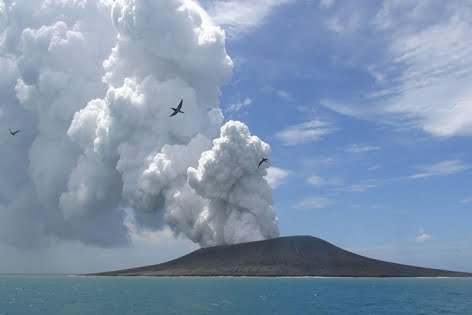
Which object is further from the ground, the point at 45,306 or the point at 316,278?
the point at 316,278

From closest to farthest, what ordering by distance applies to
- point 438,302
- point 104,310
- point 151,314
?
point 151,314
point 104,310
point 438,302

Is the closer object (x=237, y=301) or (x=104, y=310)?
(x=104, y=310)

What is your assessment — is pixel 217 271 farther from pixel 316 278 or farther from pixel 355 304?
pixel 355 304

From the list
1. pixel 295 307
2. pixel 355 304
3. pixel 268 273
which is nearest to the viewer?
pixel 295 307

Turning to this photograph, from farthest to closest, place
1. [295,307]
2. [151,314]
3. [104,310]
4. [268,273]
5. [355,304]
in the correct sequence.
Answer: [268,273], [355,304], [295,307], [104,310], [151,314]

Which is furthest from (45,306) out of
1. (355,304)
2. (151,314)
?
(355,304)

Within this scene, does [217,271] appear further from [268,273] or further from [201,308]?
[201,308]

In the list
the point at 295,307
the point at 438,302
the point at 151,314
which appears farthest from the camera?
the point at 438,302

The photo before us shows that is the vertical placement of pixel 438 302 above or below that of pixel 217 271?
below

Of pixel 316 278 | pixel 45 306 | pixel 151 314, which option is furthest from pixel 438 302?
pixel 316 278
